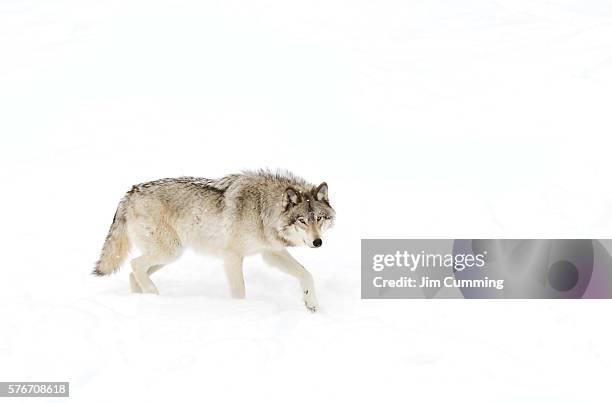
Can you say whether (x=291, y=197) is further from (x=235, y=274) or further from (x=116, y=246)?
(x=116, y=246)

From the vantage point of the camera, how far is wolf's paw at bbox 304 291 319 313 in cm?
690

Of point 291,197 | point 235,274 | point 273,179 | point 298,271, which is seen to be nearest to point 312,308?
point 298,271

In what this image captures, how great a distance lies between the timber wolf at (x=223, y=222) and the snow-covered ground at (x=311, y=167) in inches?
17.0

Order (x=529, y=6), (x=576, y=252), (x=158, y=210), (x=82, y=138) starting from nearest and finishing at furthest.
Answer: (x=158, y=210) → (x=576, y=252) → (x=82, y=138) → (x=529, y=6)

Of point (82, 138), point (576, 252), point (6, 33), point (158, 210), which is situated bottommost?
point (576, 252)

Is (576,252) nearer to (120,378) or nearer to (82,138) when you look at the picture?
(120,378)

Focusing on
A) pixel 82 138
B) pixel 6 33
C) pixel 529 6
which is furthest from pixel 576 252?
pixel 6 33

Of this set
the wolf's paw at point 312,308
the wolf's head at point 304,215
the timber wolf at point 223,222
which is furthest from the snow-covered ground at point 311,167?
the wolf's head at point 304,215

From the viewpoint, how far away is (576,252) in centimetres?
855

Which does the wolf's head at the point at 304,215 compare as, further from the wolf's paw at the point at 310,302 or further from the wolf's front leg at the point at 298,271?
the wolf's paw at the point at 310,302

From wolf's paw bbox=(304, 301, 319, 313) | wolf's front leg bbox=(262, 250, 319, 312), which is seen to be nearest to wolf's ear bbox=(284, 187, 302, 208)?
wolf's front leg bbox=(262, 250, 319, 312)

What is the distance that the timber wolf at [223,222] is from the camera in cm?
687

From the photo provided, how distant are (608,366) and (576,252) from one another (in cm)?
323

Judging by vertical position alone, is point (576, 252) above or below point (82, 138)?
below
